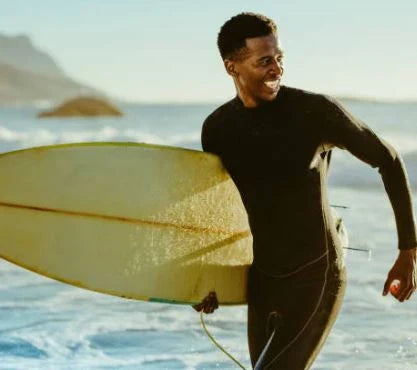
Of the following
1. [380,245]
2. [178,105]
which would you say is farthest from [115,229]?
[178,105]

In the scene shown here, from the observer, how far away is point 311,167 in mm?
2244

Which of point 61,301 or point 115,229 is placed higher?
point 115,229

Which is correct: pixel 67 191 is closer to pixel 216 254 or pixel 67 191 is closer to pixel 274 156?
pixel 216 254

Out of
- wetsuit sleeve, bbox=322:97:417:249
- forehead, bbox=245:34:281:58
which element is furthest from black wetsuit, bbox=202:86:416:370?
forehead, bbox=245:34:281:58

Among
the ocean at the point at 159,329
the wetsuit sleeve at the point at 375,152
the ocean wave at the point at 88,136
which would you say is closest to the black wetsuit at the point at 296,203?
the wetsuit sleeve at the point at 375,152

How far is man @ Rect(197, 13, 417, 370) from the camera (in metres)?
2.22

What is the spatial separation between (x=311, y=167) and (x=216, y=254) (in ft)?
2.11

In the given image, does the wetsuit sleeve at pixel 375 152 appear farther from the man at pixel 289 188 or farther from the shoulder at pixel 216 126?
the shoulder at pixel 216 126

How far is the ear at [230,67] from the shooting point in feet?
7.65

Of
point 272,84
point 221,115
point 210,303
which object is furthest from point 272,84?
point 210,303

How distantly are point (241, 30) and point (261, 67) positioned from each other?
12cm

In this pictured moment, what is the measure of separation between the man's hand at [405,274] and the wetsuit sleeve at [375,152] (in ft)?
0.08

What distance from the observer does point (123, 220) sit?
114 inches

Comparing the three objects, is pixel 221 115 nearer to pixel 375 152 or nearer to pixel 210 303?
pixel 375 152
